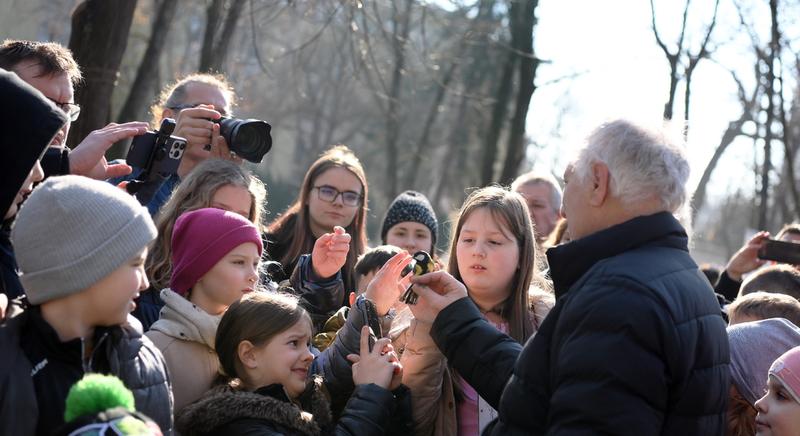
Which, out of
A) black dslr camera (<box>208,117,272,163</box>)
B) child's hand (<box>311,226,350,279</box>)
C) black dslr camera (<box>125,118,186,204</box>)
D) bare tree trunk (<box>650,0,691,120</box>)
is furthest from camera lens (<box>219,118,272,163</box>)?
bare tree trunk (<box>650,0,691,120</box>)

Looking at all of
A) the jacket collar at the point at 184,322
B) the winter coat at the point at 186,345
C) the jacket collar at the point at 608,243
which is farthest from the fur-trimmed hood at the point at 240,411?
the jacket collar at the point at 608,243

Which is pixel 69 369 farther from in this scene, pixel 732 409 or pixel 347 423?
pixel 732 409

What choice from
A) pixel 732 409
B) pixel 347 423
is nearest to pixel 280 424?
pixel 347 423

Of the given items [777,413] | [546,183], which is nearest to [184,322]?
[777,413]

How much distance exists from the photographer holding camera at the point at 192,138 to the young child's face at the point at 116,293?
175cm

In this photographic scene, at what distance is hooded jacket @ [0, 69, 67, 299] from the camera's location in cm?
272

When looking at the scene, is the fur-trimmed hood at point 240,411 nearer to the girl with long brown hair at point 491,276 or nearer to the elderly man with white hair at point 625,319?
the girl with long brown hair at point 491,276

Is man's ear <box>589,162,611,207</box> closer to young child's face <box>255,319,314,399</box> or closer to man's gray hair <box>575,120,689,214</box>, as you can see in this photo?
man's gray hair <box>575,120,689,214</box>

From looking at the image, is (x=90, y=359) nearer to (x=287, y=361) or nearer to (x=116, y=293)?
(x=116, y=293)

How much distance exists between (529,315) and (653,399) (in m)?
1.61

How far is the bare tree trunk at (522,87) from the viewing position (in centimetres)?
1135

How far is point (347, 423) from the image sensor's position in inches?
134

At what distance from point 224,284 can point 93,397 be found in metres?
1.38

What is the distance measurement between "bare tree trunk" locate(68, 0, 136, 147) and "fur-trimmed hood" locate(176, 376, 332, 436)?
3.21 meters
